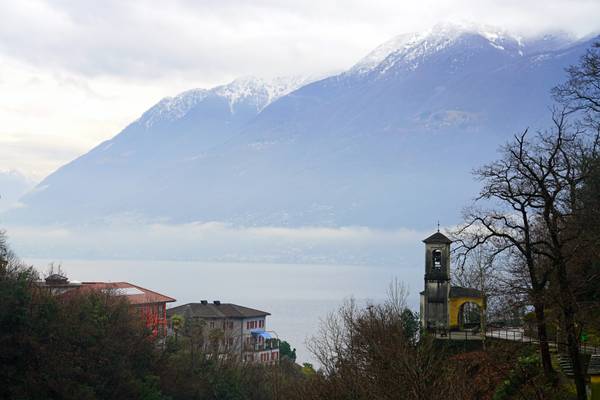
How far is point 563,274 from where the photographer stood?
21438 millimetres

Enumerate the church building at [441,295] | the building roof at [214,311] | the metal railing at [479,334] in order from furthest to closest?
the building roof at [214,311] < the church building at [441,295] < the metal railing at [479,334]

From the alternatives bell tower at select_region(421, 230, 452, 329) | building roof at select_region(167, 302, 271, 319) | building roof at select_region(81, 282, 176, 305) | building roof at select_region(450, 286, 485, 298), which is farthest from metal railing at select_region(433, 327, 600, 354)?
building roof at select_region(167, 302, 271, 319)

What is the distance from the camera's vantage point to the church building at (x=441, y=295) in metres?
42.0

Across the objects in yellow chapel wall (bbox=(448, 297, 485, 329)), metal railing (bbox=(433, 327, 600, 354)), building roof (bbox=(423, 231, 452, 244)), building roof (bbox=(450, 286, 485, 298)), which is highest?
building roof (bbox=(423, 231, 452, 244))

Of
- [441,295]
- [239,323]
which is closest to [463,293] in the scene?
[441,295]

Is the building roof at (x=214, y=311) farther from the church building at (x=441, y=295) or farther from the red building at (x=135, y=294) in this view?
the church building at (x=441, y=295)

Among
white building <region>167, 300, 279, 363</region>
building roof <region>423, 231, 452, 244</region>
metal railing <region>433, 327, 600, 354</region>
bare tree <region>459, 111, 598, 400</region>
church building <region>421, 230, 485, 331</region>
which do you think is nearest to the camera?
bare tree <region>459, 111, 598, 400</region>

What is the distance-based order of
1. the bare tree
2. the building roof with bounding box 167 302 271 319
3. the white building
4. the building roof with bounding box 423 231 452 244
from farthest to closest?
1. the building roof with bounding box 167 302 271 319
2. the white building
3. the building roof with bounding box 423 231 452 244
4. the bare tree

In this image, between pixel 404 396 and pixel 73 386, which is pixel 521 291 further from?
pixel 73 386

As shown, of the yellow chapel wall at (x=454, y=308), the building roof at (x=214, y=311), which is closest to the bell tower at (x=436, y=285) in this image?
the yellow chapel wall at (x=454, y=308)

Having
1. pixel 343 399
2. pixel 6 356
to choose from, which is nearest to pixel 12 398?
pixel 6 356

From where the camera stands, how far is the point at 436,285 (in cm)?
4306

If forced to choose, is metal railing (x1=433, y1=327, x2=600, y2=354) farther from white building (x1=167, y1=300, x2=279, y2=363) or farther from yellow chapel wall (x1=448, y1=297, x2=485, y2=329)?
white building (x1=167, y1=300, x2=279, y2=363)

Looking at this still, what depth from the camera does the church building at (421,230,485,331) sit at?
42.0 m
